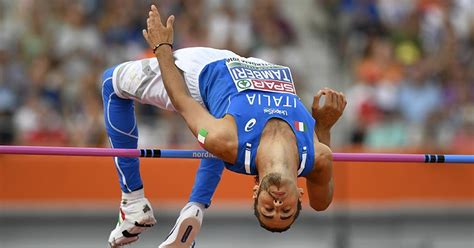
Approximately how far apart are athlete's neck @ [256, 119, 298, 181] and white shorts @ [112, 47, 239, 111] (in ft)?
2.96

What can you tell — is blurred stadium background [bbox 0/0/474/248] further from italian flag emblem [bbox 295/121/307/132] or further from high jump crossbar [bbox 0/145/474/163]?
italian flag emblem [bbox 295/121/307/132]

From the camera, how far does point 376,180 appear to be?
15344 mm

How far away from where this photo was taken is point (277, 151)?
8641mm

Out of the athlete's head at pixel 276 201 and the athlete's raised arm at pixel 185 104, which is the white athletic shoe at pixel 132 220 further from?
the athlete's head at pixel 276 201

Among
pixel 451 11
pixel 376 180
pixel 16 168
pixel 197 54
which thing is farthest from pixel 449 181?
pixel 197 54

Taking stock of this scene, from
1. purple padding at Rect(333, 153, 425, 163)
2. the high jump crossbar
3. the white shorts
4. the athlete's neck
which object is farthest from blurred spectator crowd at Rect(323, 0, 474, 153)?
the athlete's neck

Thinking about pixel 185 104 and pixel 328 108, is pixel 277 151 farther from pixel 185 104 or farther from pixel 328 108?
pixel 328 108

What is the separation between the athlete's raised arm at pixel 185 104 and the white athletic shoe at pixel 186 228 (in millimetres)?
1208

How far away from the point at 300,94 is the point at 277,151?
7.16 m

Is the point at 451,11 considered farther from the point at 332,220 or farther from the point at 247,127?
the point at 247,127

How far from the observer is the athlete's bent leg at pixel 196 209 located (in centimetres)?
1005

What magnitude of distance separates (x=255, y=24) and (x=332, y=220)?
291 centimetres

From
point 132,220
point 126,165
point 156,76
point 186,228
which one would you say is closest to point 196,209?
point 186,228

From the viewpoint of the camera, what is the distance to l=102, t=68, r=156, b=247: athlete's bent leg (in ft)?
33.2
